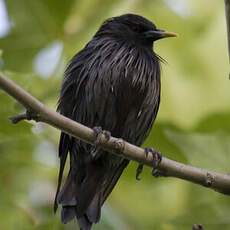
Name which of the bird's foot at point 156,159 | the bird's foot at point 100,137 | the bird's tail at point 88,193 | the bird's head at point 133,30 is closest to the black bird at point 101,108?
the bird's tail at point 88,193

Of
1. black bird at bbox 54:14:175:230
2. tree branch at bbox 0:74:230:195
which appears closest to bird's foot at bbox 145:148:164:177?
tree branch at bbox 0:74:230:195

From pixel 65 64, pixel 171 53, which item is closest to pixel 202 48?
pixel 171 53

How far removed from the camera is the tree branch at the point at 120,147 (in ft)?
11.7

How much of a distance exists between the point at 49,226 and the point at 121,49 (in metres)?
1.43

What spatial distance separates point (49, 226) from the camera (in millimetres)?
4449

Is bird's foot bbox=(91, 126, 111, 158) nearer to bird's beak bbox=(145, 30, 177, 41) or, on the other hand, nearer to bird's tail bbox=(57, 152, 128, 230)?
bird's tail bbox=(57, 152, 128, 230)

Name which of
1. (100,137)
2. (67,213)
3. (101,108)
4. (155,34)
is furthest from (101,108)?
(100,137)

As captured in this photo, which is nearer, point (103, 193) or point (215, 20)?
point (103, 193)

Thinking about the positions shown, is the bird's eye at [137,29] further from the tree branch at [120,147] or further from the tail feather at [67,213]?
the tree branch at [120,147]

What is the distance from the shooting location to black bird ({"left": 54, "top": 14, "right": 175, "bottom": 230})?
5035 mm

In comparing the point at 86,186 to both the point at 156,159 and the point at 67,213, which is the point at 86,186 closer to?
the point at 67,213

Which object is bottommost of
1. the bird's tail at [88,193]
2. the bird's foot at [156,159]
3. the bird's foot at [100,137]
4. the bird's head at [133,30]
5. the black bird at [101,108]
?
the bird's tail at [88,193]

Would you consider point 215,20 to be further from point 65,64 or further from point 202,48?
point 65,64

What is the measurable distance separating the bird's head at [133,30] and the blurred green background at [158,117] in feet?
0.72
